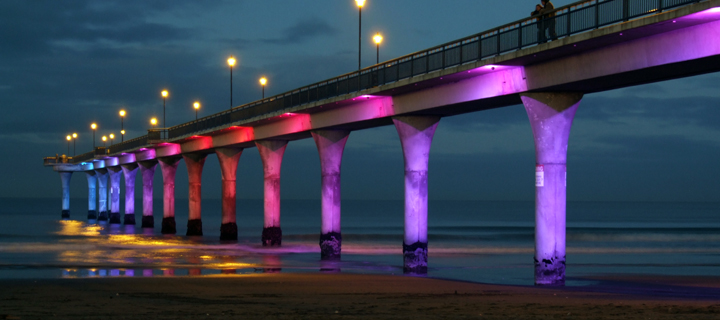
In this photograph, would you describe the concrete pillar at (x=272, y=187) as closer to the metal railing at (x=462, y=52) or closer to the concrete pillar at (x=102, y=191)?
the metal railing at (x=462, y=52)

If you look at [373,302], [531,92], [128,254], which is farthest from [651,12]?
[128,254]

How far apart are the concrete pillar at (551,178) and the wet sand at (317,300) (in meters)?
Answer: 2.06

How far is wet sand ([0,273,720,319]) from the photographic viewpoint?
18172 millimetres

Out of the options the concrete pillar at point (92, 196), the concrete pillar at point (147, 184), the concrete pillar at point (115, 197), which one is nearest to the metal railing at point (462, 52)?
the concrete pillar at point (147, 184)

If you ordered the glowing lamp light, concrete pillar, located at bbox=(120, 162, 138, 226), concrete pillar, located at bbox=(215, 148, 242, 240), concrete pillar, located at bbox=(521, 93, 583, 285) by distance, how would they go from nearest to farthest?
concrete pillar, located at bbox=(521, 93, 583, 285)
the glowing lamp light
concrete pillar, located at bbox=(215, 148, 242, 240)
concrete pillar, located at bbox=(120, 162, 138, 226)

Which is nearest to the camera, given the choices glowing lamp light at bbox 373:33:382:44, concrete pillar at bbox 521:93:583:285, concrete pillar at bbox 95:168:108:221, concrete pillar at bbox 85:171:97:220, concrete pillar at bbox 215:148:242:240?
concrete pillar at bbox 521:93:583:285

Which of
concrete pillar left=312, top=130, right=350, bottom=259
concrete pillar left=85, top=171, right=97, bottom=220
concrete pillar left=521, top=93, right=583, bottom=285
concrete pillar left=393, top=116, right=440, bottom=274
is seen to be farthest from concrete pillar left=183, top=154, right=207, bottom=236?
concrete pillar left=85, top=171, right=97, bottom=220

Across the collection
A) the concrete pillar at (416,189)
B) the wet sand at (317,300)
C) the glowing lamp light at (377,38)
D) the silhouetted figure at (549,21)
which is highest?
the glowing lamp light at (377,38)

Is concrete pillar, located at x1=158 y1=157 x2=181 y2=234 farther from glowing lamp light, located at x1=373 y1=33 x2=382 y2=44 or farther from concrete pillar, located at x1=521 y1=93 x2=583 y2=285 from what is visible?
concrete pillar, located at x1=521 y1=93 x2=583 y2=285

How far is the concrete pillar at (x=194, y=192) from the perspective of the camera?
72188mm

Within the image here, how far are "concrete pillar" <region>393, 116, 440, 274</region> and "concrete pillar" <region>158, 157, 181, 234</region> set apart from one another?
45399 millimetres

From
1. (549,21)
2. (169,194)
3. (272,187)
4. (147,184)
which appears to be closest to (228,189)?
(272,187)

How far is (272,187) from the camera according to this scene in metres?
55.0

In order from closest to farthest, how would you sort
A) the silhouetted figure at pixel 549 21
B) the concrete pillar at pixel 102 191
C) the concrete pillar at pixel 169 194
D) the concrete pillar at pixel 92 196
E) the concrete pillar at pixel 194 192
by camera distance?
the silhouetted figure at pixel 549 21 < the concrete pillar at pixel 194 192 < the concrete pillar at pixel 169 194 < the concrete pillar at pixel 102 191 < the concrete pillar at pixel 92 196
